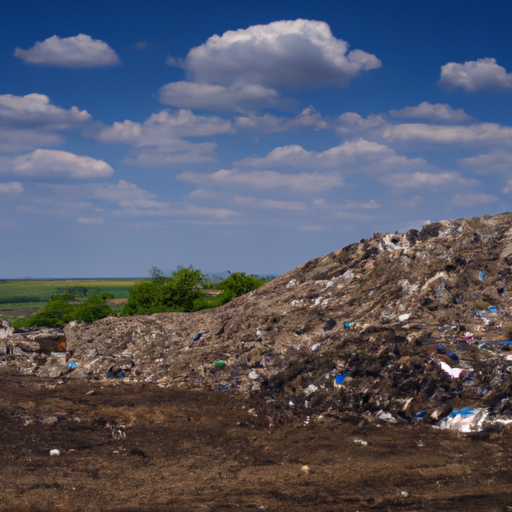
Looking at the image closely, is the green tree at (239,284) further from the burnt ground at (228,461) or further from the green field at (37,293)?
the green field at (37,293)

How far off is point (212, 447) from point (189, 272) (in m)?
16.8

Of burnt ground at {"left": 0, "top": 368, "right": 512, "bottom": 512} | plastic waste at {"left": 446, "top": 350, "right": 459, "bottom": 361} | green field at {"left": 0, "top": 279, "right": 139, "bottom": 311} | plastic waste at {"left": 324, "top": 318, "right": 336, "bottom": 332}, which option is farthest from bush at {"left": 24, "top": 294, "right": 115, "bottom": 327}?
green field at {"left": 0, "top": 279, "right": 139, "bottom": 311}

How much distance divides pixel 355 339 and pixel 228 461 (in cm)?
443

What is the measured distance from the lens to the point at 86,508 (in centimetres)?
535

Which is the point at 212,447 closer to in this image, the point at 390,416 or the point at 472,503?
the point at 390,416

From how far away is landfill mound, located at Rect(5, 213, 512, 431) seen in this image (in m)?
8.66

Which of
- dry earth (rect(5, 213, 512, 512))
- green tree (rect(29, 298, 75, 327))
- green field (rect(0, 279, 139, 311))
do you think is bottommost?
green field (rect(0, 279, 139, 311))

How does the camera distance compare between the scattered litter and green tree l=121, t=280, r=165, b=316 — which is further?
green tree l=121, t=280, r=165, b=316

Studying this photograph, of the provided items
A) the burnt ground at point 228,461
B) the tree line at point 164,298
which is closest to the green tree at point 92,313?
the tree line at point 164,298

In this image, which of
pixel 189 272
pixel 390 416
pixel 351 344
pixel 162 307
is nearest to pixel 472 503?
pixel 390 416

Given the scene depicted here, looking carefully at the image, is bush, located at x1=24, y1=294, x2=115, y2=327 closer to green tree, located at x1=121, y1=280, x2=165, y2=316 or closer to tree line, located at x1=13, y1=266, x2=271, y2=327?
tree line, located at x1=13, y1=266, x2=271, y2=327

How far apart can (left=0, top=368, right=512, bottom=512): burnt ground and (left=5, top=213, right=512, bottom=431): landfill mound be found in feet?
2.56

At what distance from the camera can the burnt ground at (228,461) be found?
5.48m

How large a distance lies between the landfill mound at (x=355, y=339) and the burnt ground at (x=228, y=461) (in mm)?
780
